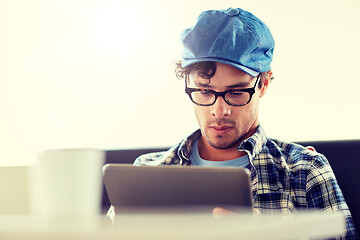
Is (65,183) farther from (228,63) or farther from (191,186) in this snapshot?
(228,63)

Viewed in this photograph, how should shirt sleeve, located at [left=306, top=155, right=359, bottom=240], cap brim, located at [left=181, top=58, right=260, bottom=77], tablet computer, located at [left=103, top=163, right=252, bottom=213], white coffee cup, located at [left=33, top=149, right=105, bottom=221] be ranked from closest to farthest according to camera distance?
1. white coffee cup, located at [left=33, top=149, right=105, bottom=221]
2. tablet computer, located at [left=103, top=163, right=252, bottom=213]
3. shirt sleeve, located at [left=306, top=155, right=359, bottom=240]
4. cap brim, located at [left=181, top=58, right=260, bottom=77]

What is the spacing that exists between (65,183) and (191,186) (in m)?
0.25

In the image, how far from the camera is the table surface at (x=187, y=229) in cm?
48

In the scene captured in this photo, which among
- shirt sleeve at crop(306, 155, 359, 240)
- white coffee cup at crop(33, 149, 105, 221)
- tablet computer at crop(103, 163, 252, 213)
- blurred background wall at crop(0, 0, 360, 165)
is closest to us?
white coffee cup at crop(33, 149, 105, 221)

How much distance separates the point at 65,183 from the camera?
2.07 ft

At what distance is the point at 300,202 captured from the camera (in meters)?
1.39

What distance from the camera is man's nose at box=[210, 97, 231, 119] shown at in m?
1.49

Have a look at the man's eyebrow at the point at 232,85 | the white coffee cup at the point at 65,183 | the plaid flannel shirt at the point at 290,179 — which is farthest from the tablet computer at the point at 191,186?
the man's eyebrow at the point at 232,85

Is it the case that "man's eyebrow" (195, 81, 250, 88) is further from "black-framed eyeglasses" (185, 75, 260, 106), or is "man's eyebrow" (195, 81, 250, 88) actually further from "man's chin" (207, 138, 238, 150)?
"man's chin" (207, 138, 238, 150)

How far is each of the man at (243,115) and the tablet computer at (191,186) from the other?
2.06 feet

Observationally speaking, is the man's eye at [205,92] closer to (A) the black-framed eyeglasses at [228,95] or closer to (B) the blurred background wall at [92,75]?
(A) the black-framed eyeglasses at [228,95]

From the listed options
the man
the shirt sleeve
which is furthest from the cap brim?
the shirt sleeve

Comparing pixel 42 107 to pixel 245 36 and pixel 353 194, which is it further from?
pixel 353 194

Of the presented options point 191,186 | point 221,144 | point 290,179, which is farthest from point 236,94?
point 191,186
